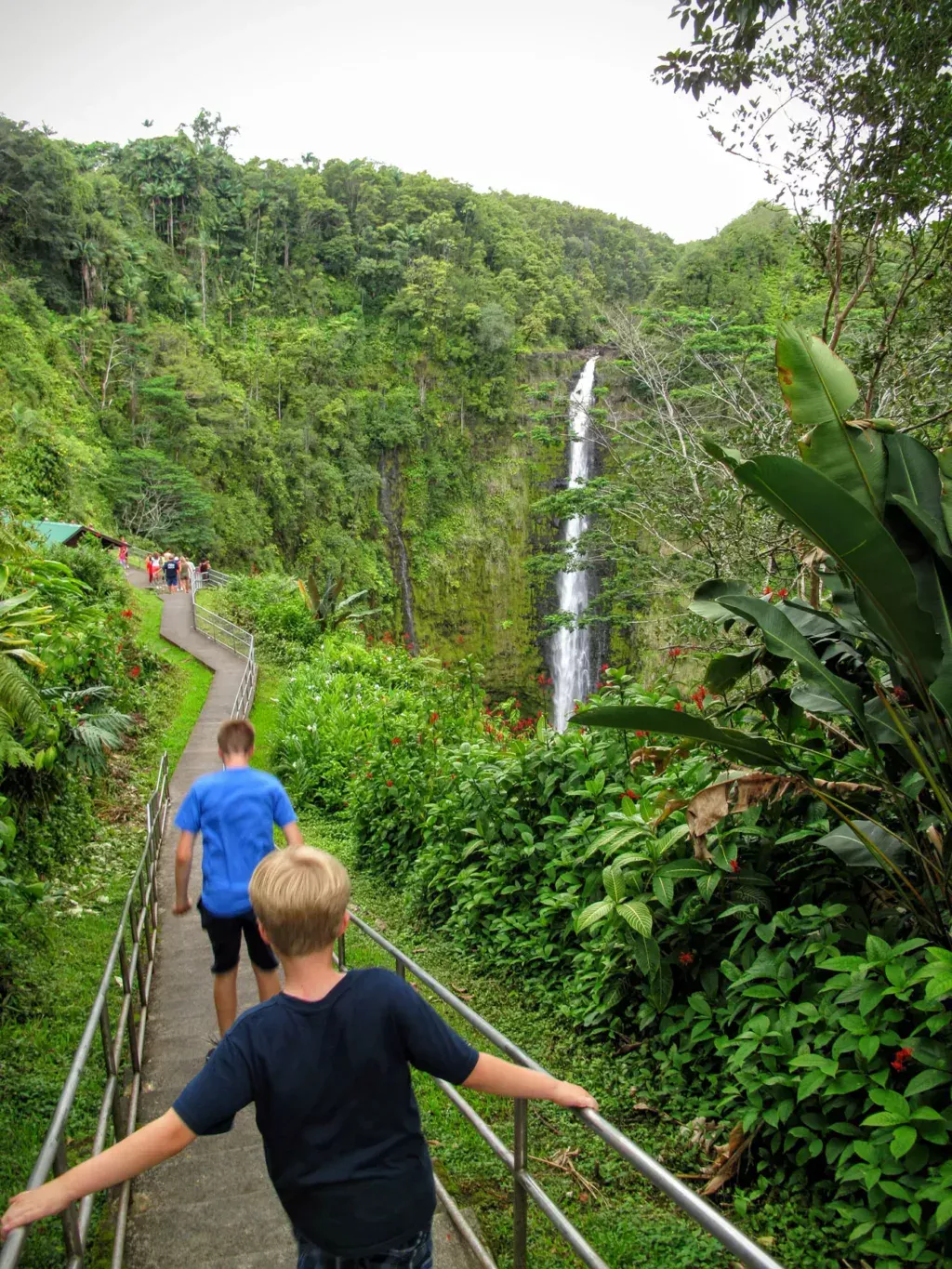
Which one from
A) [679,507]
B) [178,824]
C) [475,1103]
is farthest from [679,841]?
[679,507]

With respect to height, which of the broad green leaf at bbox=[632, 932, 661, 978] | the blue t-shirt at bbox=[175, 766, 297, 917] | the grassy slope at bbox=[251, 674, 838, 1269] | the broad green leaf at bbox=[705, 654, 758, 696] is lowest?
the grassy slope at bbox=[251, 674, 838, 1269]

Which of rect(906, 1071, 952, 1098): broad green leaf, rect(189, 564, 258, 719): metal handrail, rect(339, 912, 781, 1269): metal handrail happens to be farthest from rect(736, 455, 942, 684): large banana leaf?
rect(189, 564, 258, 719): metal handrail

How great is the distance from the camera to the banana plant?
2.58 metres

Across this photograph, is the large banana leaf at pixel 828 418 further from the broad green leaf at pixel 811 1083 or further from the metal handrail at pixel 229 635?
the metal handrail at pixel 229 635

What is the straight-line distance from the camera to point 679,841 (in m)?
3.88

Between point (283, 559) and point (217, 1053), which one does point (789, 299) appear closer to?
point (283, 559)

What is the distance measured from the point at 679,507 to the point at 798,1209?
7827 mm

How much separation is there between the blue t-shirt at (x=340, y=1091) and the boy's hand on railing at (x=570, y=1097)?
20cm

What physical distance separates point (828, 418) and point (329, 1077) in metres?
2.66

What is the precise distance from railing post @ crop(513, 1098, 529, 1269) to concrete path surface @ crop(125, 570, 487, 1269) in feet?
1.45

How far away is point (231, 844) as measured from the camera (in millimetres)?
3578

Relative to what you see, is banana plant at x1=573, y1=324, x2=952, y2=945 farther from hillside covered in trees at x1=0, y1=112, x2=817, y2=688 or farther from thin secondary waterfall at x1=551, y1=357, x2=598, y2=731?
thin secondary waterfall at x1=551, y1=357, x2=598, y2=731

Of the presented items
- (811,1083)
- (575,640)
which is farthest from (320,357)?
(811,1083)

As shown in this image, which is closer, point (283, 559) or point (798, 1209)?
point (798, 1209)
